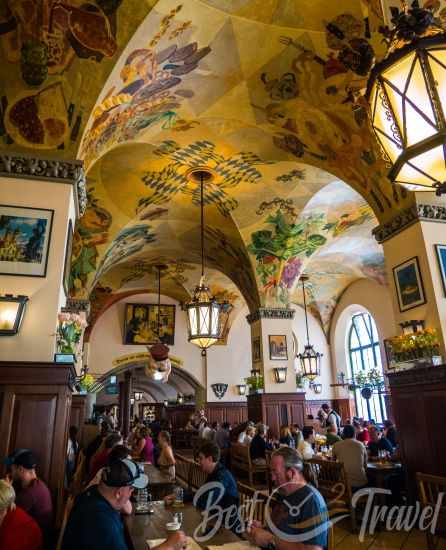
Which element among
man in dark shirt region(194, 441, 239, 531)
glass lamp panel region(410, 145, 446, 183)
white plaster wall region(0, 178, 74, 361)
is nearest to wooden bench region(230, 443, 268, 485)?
man in dark shirt region(194, 441, 239, 531)

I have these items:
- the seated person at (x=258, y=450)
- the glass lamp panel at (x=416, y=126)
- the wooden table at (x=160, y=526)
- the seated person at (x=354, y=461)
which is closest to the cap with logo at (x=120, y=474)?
the wooden table at (x=160, y=526)

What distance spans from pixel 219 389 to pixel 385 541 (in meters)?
12.6

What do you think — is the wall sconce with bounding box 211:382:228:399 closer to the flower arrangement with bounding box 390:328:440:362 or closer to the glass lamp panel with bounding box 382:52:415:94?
the flower arrangement with bounding box 390:328:440:362

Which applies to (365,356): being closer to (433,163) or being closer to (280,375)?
(280,375)

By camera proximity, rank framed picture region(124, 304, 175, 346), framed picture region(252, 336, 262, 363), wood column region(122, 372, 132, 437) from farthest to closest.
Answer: wood column region(122, 372, 132, 437) → framed picture region(124, 304, 175, 346) → framed picture region(252, 336, 262, 363)

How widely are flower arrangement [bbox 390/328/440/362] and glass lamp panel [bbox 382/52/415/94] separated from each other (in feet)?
13.6

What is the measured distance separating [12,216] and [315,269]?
12.8 m

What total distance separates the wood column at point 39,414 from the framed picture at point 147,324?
1329 cm

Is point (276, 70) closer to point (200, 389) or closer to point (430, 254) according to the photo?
point (430, 254)

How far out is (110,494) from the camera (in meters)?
2.45

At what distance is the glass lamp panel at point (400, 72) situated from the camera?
2086 mm

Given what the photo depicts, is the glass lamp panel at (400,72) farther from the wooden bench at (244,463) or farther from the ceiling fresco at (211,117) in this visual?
the wooden bench at (244,463)

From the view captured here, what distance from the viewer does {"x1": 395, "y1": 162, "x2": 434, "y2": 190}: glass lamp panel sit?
7.15 ft

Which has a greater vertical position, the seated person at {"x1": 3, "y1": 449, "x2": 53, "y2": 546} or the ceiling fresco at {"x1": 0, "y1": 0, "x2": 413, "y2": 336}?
the ceiling fresco at {"x1": 0, "y1": 0, "x2": 413, "y2": 336}
